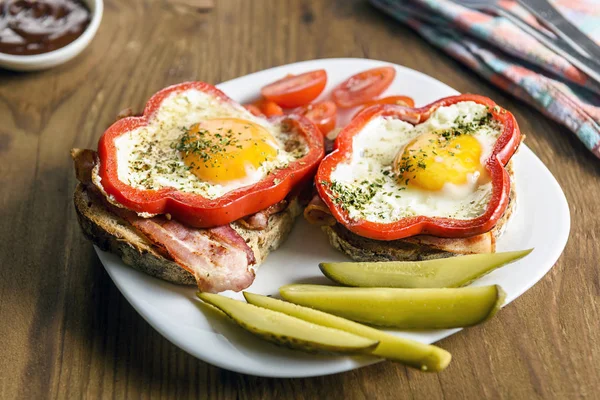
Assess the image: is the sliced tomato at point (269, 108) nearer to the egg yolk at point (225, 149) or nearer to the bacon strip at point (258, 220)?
the egg yolk at point (225, 149)

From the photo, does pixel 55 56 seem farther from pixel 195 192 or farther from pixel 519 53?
pixel 519 53

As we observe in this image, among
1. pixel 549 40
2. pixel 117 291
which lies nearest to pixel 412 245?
pixel 117 291

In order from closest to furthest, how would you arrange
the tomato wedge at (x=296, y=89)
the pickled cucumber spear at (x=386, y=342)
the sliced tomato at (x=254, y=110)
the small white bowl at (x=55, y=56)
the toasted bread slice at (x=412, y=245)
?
1. the pickled cucumber spear at (x=386, y=342)
2. the toasted bread slice at (x=412, y=245)
3. the sliced tomato at (x=254, y=110)
4. the tomato wedge at (x=296, y=89)
5. the small white bowl at (x=55, y=56)

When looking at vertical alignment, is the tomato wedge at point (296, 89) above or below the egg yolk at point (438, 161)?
below

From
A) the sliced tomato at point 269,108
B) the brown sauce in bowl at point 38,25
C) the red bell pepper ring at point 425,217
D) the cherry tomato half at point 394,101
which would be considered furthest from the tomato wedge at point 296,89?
the brown sauce in bowl at point 38,25

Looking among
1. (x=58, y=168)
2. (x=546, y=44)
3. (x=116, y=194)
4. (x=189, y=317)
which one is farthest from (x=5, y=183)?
(x=546, y=44)

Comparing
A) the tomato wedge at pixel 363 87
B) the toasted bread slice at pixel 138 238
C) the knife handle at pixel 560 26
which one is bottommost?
the toasted bread slice at pixel 138 238

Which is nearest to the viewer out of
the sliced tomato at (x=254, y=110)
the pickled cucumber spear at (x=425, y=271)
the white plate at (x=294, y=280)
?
the white plate at (x=294, y=280)

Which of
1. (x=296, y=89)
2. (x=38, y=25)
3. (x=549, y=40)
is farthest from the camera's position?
(x=38, y=25)
